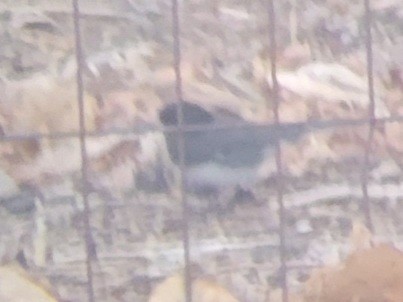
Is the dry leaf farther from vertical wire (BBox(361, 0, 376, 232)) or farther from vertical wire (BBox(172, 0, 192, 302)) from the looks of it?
vertical wire (BBox(361, 0, 376, 232))

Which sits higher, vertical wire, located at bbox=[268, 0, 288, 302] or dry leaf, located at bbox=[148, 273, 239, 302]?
vertical wire, located at bbox=[268, 0, 288, 302]

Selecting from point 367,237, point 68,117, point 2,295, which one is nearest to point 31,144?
point 68,117

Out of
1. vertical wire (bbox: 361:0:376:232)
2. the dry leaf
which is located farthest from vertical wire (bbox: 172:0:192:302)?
vertical wire (bbox: 361:0:376:232)

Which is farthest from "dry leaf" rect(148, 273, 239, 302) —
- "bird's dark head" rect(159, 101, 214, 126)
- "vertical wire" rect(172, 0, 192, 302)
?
"bird's dark head" rect(159, 101, 214, 126)

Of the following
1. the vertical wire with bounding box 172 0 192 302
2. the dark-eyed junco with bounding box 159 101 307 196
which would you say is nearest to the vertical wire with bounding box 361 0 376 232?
the dark-eyed junco with bounding box 159 101 307 196

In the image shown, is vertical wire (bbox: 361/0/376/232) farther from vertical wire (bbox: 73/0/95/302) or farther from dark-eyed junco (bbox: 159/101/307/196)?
vertical wire (bbox: 73/0/95/302)

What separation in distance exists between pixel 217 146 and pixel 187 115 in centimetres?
4

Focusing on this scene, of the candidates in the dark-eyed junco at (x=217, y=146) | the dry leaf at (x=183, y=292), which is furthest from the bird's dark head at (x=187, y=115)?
the dry leaf at (x=183, y=292)

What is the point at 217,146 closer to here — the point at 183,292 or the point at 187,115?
the point at 187,115

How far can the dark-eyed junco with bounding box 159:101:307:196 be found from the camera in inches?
32.0

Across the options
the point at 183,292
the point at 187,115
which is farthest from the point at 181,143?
the point at 183,292

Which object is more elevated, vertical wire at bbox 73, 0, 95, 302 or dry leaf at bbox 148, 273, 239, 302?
vertical wire at bbox 73, 0, 95, 302

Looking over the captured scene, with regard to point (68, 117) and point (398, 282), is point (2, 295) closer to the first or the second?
point (68, 117)

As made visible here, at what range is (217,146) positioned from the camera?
0.81 m
